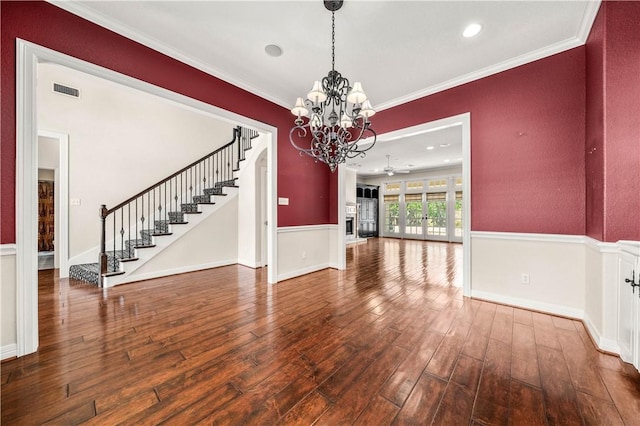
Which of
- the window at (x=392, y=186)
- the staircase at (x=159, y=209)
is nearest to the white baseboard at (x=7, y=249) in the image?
the staircase at (x=159, y=209)

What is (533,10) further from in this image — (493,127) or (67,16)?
(67,16)

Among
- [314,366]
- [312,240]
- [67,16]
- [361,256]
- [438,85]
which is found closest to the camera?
[314,366]

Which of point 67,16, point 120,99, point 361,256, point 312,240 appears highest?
point 120,99

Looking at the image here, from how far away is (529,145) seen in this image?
285cm

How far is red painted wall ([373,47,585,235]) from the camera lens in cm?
260

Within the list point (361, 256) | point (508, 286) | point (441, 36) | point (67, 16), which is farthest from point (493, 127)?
point (67, 16)

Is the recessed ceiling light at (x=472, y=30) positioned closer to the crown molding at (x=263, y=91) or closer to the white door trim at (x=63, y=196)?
the crown molding at (x=263, y=91)

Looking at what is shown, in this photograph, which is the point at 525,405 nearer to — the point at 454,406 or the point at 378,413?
the point at 454,406

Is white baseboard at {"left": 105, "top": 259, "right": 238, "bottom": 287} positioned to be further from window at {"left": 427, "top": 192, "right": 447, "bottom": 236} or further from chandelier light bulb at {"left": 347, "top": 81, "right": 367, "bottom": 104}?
window at {"left": 427, "top": 192, "right": 447, "bottom": 236}

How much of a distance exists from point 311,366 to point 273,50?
10.5 feet

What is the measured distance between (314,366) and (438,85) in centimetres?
384

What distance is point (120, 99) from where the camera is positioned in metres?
4.87

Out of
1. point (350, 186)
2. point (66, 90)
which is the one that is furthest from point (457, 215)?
point (66, 90)

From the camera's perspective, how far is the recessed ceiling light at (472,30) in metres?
2.41
